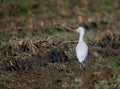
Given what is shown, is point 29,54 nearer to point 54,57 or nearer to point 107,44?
point 54,57

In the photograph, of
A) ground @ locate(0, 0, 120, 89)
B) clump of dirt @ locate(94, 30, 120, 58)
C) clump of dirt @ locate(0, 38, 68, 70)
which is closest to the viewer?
ground @ locate(0, 0, 120, 89)

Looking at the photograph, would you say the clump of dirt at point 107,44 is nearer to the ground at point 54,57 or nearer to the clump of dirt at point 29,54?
the ground at point 54,57

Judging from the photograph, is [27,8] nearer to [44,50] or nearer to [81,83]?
[44,50]

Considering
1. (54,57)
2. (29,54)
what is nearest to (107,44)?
(54,57)

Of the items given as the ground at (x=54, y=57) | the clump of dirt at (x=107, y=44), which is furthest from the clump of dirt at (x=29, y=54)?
the clump of dirt at (x=107, y=44)

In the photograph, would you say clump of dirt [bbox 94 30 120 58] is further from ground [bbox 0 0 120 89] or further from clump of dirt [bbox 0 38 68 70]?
clump of dirt [bbox 0 38 68 70]

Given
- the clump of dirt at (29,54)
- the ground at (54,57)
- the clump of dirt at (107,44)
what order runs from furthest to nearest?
the clump of dirt at (107,44), the clump of dirt at (29,54), the ground at (54,57)

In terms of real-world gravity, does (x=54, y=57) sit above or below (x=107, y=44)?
below

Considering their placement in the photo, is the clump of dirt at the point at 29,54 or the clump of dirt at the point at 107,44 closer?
the clump of dirt at the point at 29,54

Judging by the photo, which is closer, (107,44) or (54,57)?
(54,57)

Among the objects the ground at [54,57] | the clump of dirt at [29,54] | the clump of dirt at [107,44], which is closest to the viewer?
the ground at [54,57]

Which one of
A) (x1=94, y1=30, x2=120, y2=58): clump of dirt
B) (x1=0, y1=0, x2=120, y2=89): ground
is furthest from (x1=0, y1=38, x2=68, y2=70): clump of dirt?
(x1=94, y1=30, x2=120, y2=58): clump of dirt

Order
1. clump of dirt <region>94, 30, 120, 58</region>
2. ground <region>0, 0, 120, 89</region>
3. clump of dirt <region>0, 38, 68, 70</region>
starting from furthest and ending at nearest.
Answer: clump of dirt <region>94, 30, 120, 58</region> < clump of dirt <region>0, 38, 68, 70</region> < ground <region>0, 0, 120, 89</region>

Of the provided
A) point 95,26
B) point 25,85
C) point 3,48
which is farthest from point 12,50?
point 95,26
